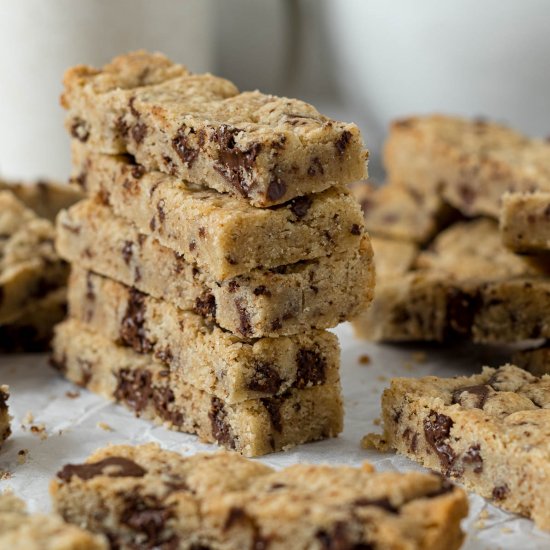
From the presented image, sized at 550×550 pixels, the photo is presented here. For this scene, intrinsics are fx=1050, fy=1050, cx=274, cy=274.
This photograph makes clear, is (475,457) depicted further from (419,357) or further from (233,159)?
(419,357)

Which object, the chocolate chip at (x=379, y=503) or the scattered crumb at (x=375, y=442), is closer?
the chocolate chip at (x=379, y=503)

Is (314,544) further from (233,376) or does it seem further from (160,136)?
(160,136)

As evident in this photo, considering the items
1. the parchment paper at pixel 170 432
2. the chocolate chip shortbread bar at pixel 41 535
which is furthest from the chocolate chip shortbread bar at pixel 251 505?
the parchment paper at pixel 170 432

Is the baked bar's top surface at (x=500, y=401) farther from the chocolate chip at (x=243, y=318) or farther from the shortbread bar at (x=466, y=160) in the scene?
the shortbread bar at (x=466, y=160)

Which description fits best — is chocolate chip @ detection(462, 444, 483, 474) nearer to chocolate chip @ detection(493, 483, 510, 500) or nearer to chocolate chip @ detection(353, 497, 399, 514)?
chocolate chip @ detection(493, 483, 510, 500)

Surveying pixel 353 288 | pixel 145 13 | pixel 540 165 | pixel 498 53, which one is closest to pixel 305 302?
pixel 353 288

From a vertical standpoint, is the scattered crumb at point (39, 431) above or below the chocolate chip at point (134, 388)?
below

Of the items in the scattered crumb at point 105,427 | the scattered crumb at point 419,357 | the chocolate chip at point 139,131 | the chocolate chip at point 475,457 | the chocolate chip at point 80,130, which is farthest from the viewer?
the scattered crumb at point 419,357
